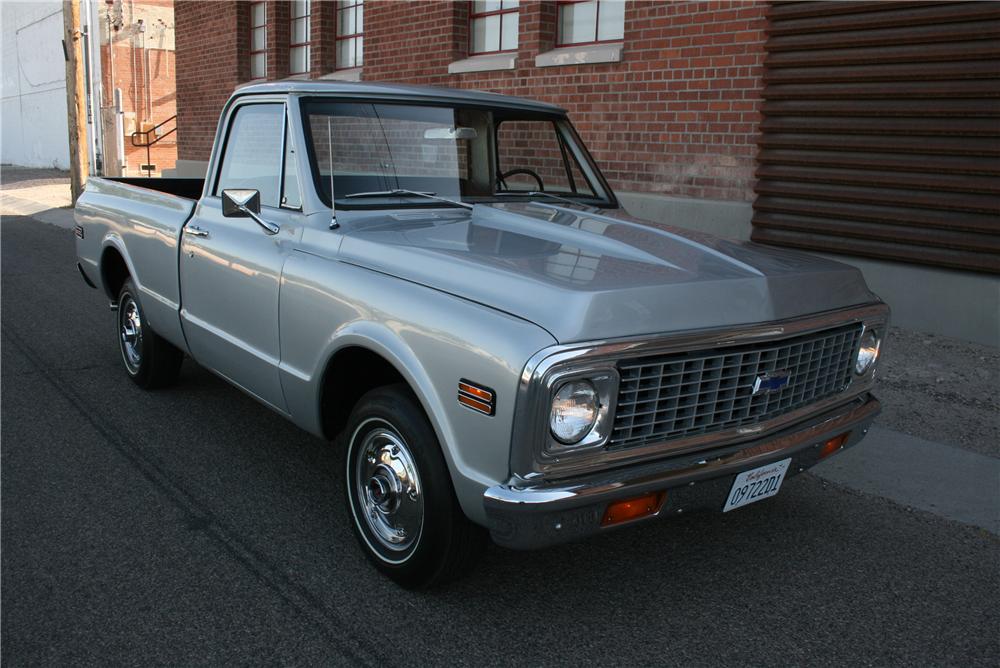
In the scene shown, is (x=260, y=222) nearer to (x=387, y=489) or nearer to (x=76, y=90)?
(x=387, y=489)

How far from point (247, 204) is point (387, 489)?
1.50 metres

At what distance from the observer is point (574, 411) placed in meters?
2.73

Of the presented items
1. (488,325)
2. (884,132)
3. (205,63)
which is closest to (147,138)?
(205,63)

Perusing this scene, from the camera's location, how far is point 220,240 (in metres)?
4.50

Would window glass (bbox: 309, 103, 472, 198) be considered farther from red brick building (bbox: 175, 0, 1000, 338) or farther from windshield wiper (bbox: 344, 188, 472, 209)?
red brick building (bbox: 175, 0, 1000, 338)

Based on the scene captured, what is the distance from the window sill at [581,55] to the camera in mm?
9305

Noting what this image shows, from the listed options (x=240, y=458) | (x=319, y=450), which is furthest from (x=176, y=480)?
(x=319, y=450)

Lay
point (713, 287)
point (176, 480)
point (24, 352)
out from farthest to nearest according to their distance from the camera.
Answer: point (24, 352) < point (176, 480) < point (713, 287)

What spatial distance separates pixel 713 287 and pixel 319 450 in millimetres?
2597

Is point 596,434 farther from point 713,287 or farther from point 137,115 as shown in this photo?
point 137,115

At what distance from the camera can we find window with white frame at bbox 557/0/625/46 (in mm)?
9492

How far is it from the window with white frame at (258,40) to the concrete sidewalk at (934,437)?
12799mm

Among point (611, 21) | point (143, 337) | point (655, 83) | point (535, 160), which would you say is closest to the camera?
point (535, 160)

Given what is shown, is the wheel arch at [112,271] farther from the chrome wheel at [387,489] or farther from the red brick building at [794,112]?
the red brick building at [794,112]
